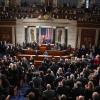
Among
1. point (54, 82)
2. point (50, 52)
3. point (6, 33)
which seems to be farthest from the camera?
point (6, 33)

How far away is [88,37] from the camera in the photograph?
2545 centimetres

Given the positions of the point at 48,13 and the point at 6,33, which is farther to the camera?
the point at 6,33

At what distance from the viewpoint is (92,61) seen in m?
18.0

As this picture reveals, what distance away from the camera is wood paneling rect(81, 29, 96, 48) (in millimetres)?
25328

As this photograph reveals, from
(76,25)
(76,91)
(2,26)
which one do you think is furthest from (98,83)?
(2,26)

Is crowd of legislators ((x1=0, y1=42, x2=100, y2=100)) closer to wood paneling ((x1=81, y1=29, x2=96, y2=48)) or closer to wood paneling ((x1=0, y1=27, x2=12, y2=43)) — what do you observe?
wood paneling ((x1=81, y1=29, x2=96, y2=48))

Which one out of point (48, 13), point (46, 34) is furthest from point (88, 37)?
point (48, 13)

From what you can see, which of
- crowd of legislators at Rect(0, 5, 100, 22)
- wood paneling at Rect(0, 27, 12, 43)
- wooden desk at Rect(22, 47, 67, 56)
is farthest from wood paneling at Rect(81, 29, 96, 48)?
wood paneling at Rect(0, 27, 12, 43)

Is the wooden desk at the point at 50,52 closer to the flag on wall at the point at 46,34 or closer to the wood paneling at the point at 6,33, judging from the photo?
the flag on wall at the point at 46,34

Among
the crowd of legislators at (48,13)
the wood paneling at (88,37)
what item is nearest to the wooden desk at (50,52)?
the wood paneling at (88,37)

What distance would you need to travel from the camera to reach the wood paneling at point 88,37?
83.1 ft

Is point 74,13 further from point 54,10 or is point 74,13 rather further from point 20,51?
point 20,51

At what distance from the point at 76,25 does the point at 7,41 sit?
6.18 m

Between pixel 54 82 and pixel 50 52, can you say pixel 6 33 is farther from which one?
pixel 54 82
